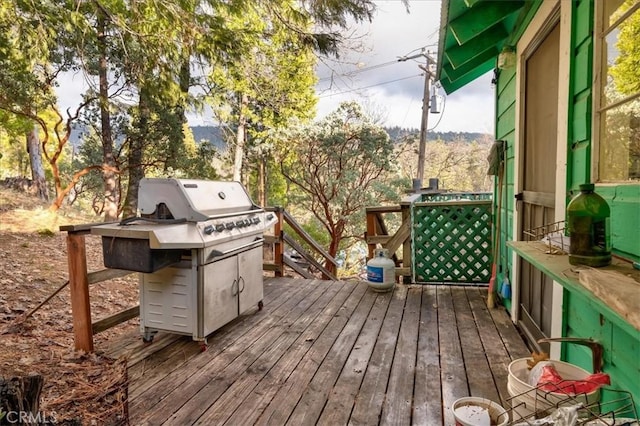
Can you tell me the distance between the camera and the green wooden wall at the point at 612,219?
3.85 feet

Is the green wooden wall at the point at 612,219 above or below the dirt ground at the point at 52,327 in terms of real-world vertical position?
above

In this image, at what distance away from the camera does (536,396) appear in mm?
1104

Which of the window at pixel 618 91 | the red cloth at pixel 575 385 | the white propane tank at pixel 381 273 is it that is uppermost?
the window at pixel 618 91

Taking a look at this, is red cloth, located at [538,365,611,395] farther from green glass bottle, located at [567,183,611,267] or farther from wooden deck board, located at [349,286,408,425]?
wooden deck board, located at [349,286,408,425]

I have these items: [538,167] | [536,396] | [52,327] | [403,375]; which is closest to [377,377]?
[403,375]

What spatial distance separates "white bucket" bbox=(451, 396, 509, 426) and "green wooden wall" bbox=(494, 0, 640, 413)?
39 cm

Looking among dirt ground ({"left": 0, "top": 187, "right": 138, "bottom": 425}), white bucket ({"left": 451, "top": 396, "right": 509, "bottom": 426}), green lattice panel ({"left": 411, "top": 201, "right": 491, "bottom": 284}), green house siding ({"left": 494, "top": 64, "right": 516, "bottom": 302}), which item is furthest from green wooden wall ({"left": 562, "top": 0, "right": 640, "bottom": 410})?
green lattice panel ({"left": 411, "top": 201, "right": 491, "bottom": 284})

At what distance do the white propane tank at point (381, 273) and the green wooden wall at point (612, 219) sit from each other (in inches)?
85.3

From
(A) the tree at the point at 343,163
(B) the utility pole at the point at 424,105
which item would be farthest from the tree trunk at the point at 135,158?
(B) the utility pole at the point at 424,105

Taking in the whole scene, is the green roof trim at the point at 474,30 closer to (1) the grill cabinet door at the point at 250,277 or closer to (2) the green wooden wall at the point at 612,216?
(2) the green wooden wall at the point at 612,216

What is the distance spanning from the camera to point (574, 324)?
169 cm

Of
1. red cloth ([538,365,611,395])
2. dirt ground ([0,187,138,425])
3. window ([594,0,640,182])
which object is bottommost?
dirt ground ([0,187,138,425])

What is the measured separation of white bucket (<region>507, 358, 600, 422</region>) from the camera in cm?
108

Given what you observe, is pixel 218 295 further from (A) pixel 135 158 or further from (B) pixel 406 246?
(A) pixel 135 158
